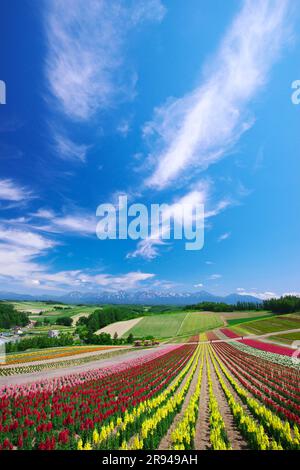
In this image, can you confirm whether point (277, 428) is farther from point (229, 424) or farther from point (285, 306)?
point (285, 306)

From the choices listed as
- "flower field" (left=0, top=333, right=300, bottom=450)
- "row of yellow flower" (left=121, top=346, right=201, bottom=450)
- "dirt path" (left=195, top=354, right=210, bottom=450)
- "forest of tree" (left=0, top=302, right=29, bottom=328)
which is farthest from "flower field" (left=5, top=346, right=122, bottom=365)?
"forest of tree" (left=0, top=302, right=29, bottom=328)

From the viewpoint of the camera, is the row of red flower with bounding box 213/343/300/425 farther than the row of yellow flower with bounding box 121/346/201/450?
Yes

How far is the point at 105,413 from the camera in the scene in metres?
10.8

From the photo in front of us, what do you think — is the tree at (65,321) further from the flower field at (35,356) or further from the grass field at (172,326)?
the flower field at (35,356)

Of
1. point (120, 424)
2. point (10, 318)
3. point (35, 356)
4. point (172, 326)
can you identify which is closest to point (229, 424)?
point (120, 424)

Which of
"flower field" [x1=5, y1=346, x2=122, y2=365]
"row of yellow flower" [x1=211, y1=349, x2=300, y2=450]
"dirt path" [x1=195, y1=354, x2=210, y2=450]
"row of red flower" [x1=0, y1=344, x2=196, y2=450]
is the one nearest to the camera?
"row of yellow flower" [x1=211, y1=349, x2=300, y2=450]

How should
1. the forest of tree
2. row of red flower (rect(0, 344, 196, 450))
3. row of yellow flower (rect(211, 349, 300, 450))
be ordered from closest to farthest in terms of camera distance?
1. row of yellow flower (rect(211, 349, 300, 450))
2. row of red flower (rect(0, 344, 196, 450))
3. the forest of tree

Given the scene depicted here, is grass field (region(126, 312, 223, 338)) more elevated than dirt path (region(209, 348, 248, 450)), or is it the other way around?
dirt path (region(209, 348, 248, 450))

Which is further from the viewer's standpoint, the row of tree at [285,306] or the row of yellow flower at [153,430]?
the row of tree at [285,306]

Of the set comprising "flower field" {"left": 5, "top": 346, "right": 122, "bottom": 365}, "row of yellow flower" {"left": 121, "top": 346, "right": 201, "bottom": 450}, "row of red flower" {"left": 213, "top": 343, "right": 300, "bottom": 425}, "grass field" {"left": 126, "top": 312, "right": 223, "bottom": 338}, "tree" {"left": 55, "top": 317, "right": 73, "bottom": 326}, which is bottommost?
"tree" {"left": 55, "top": 317, "right": 73, "bottom": 326}

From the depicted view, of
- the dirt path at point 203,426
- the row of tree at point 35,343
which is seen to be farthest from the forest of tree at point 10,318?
the dirt path at point 203,426

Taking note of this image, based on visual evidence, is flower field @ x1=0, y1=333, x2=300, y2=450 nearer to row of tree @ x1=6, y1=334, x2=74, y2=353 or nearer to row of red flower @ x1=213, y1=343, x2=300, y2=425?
row of red flower @ x1=213, y1=343, x2=300, y2=425
